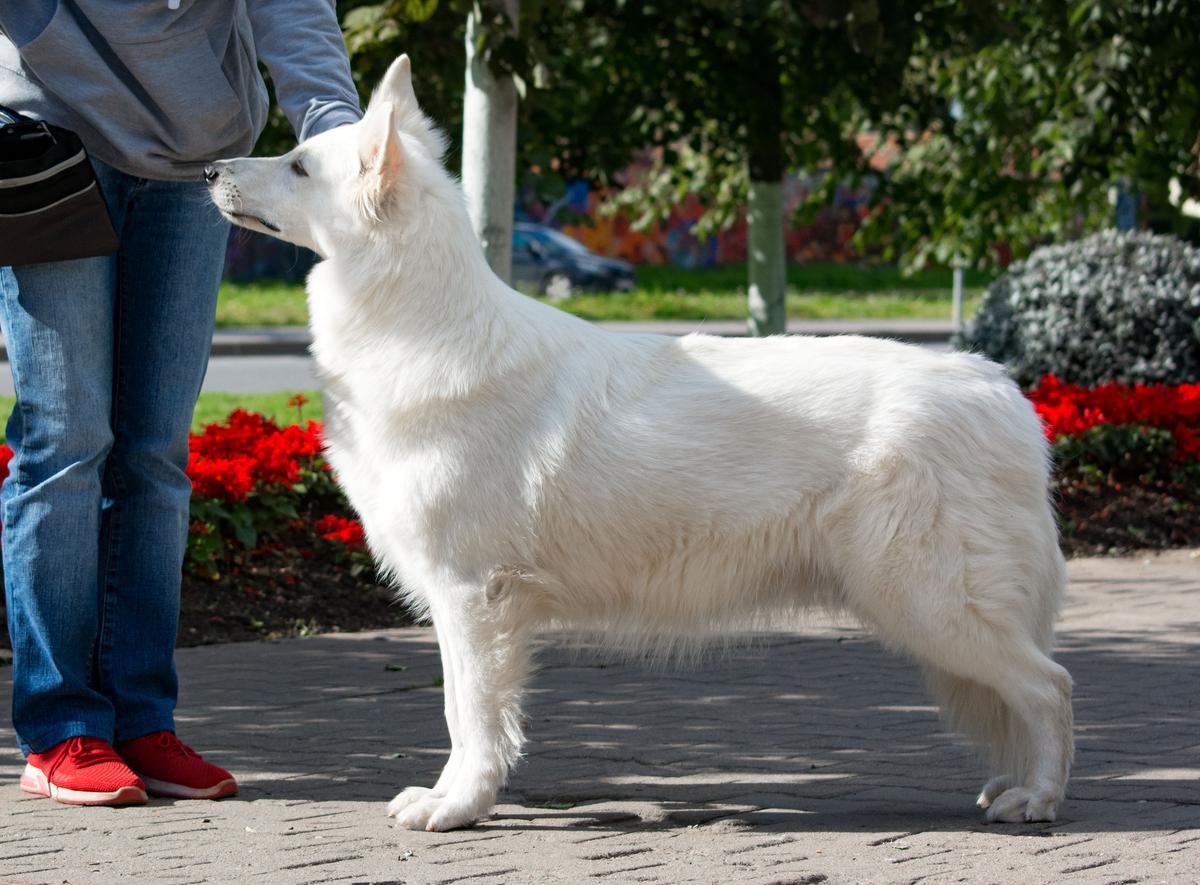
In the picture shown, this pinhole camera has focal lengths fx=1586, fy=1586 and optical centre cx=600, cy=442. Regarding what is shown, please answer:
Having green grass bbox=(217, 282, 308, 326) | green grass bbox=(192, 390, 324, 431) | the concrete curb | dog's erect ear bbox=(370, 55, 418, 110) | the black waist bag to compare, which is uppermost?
dog's erect ear bbox=(370, 55, 418, 110)

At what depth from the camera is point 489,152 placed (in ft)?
26.7

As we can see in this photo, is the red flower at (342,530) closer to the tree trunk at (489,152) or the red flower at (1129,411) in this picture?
the tree trunk at (489,152)

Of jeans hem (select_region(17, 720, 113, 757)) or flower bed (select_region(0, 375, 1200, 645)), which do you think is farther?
flower bed (select_region(0, 375, 1200, 645))

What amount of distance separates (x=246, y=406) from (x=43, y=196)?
368 inches

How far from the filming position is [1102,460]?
916cm

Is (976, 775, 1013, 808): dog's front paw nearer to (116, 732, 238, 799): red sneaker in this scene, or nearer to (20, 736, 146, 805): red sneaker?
(116, 732, 238, 799): red sneaker

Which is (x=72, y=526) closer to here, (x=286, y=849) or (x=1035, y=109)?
(x=286, y=849)

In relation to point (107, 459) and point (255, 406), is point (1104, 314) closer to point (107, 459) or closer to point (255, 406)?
point (255, 406)

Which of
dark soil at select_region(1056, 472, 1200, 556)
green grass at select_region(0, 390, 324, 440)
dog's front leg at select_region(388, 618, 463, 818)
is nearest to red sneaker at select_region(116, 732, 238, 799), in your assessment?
dog's front leg at select_region(388, 618, 463, 818)

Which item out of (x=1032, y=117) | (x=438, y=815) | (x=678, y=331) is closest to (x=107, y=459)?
(x=438, y=815)

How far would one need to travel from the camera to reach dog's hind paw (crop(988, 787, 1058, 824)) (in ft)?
13.1

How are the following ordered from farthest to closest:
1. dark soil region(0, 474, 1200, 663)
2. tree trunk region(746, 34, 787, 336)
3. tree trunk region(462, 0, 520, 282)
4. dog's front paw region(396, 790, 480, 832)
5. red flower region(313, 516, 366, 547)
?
tree trunk region(746, 34, 787, 336) < tree trunk region(462, 0, 520, 282) < red flower region(313, 516, 366, 547) < dark soil region(0, 474, 1200, 663) < dog's front paw region(396, 790, 480, 832)

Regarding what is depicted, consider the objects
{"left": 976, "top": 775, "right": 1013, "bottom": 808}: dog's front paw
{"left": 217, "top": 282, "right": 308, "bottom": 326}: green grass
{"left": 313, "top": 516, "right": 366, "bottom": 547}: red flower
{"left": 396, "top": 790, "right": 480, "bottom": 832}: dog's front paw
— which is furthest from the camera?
A: {"left": 217, "top": 282, "right": 308, "bottom": 326}: green grass

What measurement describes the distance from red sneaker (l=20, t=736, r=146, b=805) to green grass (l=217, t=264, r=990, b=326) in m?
18.5
